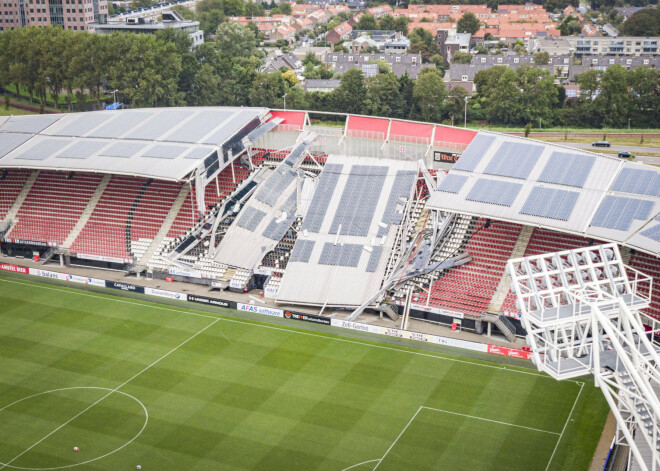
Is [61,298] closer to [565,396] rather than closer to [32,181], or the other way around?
[32,181]

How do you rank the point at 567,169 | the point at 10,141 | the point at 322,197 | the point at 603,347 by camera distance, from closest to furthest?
the point at 603,347
the point at 567,169
the point at 322,197
the point at 10,141

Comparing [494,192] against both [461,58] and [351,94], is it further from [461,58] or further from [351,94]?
[461,58]

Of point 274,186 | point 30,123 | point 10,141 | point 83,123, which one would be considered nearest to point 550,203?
point 274,186

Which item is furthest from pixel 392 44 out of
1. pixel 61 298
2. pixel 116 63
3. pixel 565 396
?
pixel 565 396

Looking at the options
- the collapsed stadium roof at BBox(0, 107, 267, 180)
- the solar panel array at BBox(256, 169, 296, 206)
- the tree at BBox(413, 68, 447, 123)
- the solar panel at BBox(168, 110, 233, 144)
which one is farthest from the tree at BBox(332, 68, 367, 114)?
the solar panel array at BBox(256, 169, 296, 206)

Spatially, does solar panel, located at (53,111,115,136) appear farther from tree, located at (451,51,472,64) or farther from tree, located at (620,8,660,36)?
tree, located at (620,8,660,36)
